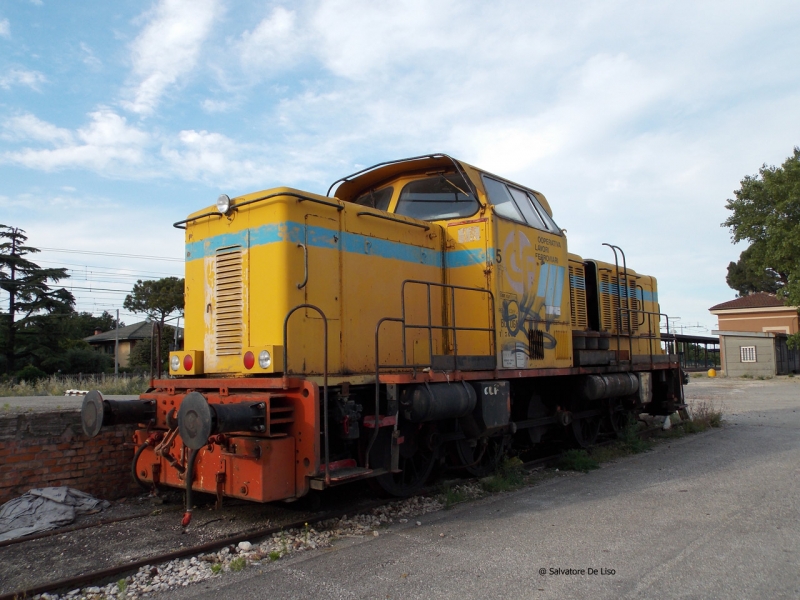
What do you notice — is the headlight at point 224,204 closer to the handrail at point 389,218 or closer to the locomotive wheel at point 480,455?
the handrail at point 389,218

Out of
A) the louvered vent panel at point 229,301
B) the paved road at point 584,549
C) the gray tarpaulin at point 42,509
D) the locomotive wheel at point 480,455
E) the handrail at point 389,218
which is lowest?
the paved road at point 584,549

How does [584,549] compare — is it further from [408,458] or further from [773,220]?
[773,220]

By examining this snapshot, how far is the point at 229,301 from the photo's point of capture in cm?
595

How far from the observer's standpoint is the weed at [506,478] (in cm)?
671

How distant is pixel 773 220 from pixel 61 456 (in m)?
35.2

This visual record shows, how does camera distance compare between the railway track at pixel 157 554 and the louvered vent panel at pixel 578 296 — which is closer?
the railway track at pixel 157 554

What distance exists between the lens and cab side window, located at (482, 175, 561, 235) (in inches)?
287

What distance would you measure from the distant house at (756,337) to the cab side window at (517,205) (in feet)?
104

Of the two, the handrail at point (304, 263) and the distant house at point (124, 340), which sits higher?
the distant house at point (124, 340)

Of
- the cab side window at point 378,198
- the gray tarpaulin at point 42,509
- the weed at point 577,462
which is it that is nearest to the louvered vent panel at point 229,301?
the gray tarpaulin at point 42,509

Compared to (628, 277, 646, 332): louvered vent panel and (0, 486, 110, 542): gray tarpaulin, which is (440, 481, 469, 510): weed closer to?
(0, 486, 110, 542): gray tarpaulin

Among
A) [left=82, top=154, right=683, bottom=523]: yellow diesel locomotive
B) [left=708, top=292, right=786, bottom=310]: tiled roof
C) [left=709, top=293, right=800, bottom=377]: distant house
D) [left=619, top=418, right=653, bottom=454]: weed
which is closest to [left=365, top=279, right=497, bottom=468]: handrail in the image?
[left=82, top=154, right=683, bottom=523]: yellow diesel locomotive

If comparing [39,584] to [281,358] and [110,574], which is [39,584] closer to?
[110,574]

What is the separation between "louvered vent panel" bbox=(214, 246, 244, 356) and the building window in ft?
119
